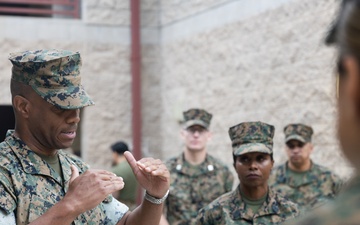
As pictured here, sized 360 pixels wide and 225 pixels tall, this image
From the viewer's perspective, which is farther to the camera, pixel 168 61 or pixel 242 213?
pixel 168 61

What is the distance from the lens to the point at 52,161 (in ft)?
12.2

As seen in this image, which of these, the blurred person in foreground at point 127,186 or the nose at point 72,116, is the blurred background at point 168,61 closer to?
the blurred person in foreground at point 127,186

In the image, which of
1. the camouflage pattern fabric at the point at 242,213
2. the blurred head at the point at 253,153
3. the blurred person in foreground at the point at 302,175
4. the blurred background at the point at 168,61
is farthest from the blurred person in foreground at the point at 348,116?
the blurred background at the point at 168,61

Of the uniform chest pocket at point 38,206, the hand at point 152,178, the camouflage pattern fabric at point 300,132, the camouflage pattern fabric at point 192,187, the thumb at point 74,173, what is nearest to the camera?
the uniform chest pocket at point 38,206

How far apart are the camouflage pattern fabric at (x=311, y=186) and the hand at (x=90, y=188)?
5258 mm

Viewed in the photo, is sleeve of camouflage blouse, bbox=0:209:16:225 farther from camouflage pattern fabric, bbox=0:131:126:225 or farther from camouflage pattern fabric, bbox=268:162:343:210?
camouflage pattern fabric, bbox=268:162:343:210

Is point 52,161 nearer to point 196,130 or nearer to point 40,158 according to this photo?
point 40,158

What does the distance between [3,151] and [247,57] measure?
764 cm

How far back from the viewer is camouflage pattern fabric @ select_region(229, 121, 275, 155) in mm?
5758

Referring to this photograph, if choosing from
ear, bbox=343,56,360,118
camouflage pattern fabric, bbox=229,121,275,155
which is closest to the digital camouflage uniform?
camouflage pattern fabric, bbox=229,121,275,155

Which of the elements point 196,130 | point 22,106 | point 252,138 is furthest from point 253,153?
point 196,130

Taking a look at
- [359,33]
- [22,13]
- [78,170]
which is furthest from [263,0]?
[359,33]

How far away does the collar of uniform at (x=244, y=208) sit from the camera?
5480 mm

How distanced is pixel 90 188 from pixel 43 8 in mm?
10731
